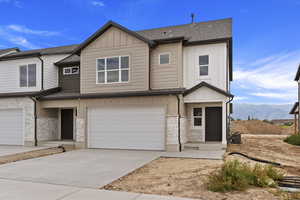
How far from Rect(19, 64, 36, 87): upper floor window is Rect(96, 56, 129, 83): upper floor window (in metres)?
5.68

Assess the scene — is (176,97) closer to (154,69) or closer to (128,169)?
(154,69)

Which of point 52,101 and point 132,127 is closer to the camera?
point 132,127

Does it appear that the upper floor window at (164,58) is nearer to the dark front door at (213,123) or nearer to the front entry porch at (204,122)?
the front entry porch at (204,122)

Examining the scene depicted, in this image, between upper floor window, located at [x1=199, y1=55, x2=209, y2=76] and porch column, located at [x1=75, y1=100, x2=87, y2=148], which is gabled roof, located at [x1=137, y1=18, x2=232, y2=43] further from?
porch column, located at [x1=75, y1=100, x2=87, y2=148]

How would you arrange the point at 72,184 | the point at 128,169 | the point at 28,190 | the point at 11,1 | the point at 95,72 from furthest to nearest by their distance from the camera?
the point at 11,1 < the point at 95,72 < the point at 128,169 < the point at 72,184 < the point at 28,190

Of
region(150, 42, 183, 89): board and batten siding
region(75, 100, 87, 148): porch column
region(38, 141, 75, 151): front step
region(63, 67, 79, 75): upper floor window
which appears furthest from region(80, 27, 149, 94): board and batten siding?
region(38, 141, 75, 151): front step

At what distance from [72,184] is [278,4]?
47.7ft

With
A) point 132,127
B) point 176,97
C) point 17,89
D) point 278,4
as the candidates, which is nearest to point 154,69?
point 176,97

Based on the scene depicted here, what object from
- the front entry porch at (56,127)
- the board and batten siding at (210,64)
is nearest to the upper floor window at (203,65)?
the board and batten siding at (210,64)

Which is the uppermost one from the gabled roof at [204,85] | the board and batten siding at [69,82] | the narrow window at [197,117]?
the board and batten siding at [69,82]

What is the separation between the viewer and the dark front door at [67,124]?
15656 millimetres

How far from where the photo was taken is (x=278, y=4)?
1325 centimetres

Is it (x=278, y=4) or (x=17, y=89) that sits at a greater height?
(x=278, y=4)

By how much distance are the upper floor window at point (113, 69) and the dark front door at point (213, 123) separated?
5.35 m
